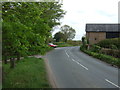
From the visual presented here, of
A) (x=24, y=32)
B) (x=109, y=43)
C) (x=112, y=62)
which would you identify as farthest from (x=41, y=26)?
(x=109, y=43)

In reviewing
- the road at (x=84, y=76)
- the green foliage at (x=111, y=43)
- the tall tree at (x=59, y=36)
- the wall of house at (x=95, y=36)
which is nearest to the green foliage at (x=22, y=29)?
the road at (x=84, y=76)

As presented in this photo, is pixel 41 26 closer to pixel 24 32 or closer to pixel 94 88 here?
pixel 24 32

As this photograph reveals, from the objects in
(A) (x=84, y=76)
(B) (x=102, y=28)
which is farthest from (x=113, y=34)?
(A) (x=84, y=76)

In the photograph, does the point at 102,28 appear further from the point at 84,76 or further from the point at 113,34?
the point at 84,76

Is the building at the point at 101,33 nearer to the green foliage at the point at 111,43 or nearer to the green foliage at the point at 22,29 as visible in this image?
the green foliage at the point at 111,43

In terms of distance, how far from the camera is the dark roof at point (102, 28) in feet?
168

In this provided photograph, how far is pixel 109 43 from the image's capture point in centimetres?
3606

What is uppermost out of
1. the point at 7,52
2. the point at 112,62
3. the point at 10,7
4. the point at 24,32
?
the point at 10,7

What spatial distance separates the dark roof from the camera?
51.1 metres

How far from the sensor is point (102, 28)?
51969 mm

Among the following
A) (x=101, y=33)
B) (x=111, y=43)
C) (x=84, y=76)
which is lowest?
(x=84, y=76)

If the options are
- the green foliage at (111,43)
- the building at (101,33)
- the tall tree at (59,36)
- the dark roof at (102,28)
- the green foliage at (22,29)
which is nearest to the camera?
the green foliage at (22,29)

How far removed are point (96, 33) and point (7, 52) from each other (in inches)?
1760

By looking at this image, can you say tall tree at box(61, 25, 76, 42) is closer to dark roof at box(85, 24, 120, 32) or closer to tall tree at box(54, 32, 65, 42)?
tall tree at box(54, 32, 65, 42)
